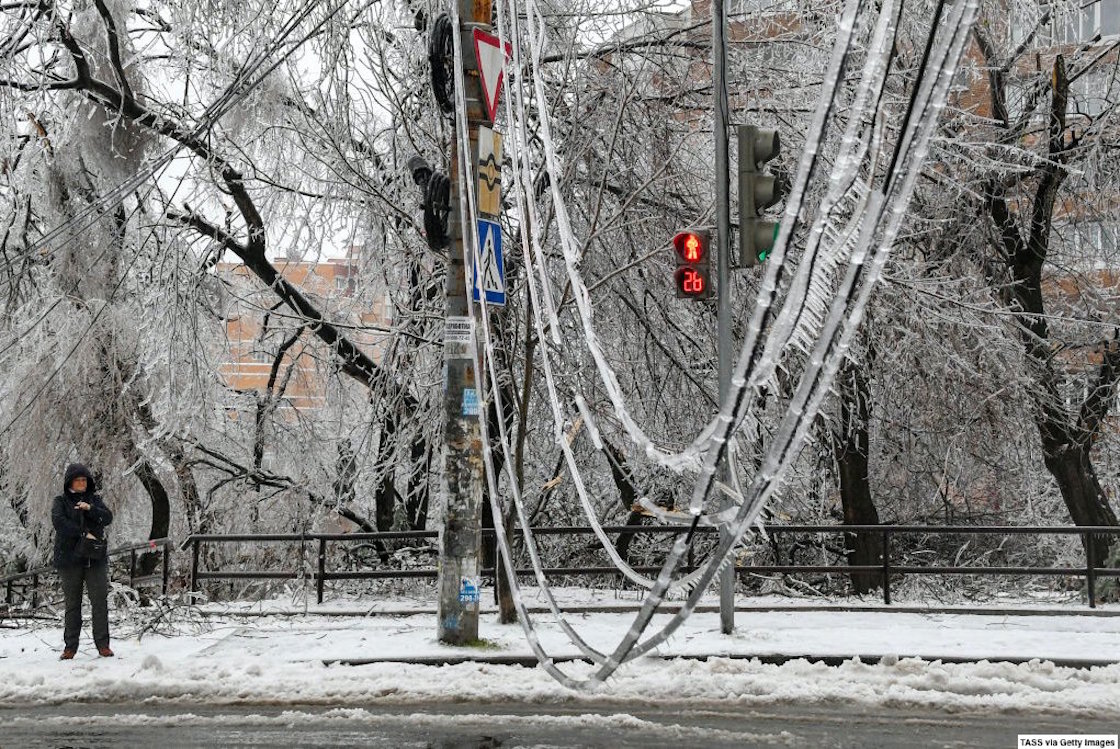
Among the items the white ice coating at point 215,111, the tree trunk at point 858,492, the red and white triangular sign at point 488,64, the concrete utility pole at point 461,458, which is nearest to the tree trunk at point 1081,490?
the tree trunk at point 858,492

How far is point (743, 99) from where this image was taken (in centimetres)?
1400

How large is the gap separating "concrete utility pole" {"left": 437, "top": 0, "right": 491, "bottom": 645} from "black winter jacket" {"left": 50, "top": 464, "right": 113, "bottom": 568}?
10.1ft

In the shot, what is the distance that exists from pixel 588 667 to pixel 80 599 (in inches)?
177

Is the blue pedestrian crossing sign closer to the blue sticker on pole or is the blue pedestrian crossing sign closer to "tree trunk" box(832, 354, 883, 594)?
the blue sticker on pole

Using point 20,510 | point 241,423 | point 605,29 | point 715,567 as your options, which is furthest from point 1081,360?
point 20,510

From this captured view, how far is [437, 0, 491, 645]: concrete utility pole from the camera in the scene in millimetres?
9977

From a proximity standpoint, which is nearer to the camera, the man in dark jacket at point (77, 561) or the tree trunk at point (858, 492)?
the man in dark jacket at point (77, 561)

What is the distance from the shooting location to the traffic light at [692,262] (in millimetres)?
10047

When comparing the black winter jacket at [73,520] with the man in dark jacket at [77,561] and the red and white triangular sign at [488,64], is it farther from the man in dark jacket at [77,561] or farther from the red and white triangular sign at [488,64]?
the red and white triangular sign at [488,64]

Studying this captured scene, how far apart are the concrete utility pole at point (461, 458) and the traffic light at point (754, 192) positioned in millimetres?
2299

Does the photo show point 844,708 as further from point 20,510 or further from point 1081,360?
point 20,510

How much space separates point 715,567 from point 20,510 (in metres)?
17.0

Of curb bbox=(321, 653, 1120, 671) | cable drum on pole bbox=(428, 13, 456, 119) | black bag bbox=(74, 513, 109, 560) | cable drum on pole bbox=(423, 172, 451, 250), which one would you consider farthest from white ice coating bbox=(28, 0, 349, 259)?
curb bbox=(321, 653, 1120, 671)

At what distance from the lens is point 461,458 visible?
32.8 feet
